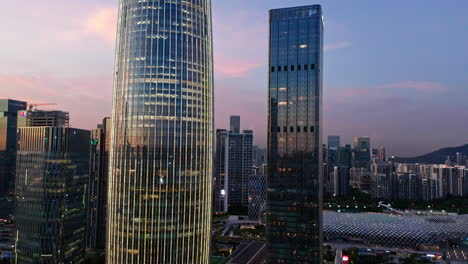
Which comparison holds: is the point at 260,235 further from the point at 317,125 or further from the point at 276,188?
the point at 317,125

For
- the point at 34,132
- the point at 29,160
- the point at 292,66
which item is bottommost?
the point at 29,160

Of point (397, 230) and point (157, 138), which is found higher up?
point (157, 138)

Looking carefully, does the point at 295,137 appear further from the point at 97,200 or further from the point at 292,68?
the point at 97,200

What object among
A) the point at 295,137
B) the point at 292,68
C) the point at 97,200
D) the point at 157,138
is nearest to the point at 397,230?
the point at 295,137

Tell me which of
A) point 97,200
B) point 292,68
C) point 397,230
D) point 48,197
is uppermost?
point 292,68

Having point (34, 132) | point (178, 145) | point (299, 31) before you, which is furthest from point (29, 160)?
point (299, 31)

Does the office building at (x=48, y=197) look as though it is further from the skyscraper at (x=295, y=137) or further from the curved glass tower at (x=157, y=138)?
the skyscraper at (x=295, y=137)

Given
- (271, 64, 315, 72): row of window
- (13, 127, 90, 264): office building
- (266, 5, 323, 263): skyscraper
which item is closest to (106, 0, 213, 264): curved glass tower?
(266, 5, 323, 263): skyscraper
